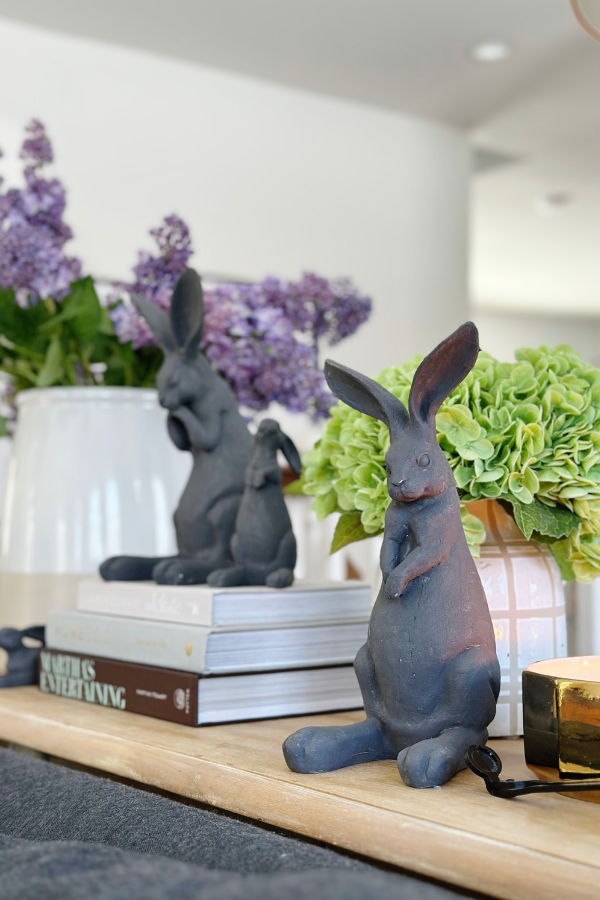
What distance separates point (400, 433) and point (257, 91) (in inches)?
130

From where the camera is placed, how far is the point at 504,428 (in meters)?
0.74

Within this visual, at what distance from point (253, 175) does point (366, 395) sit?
10.2 feet

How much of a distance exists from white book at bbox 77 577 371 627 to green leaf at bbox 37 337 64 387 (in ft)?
1.13

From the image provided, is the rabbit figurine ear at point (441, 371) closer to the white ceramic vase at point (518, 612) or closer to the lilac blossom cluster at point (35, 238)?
the white ceramic vase at point (518, 612)

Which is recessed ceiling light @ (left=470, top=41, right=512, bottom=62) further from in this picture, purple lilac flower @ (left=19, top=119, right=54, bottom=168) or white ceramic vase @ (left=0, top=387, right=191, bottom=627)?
white ceramic vase @ (left=0, top=387, right=191, bottom=627)

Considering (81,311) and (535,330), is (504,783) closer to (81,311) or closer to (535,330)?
(81,311)

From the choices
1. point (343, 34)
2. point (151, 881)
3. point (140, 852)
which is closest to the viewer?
point (151, 881)

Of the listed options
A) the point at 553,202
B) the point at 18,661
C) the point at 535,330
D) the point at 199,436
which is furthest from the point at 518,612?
the point at 535,330

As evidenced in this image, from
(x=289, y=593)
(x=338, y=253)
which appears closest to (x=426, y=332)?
(x=338, y=253)

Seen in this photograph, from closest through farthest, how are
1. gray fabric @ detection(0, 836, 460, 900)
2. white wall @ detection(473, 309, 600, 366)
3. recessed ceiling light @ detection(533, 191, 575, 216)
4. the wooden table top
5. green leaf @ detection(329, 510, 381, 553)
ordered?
gray fabric @ detection(0, 836, 460, 900), the wooden table top, green leaf @ detection(329, 510, 381, 553), recessed ceiling light @ detection(533, 191, 575, 216), white wall @ detection(473, 309, 600, 366)

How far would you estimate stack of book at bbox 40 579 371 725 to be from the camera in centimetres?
80

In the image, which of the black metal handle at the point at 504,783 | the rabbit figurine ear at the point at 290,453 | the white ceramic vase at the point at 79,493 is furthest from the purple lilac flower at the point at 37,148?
the black metal handle at the point at 504,783

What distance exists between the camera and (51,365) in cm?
120

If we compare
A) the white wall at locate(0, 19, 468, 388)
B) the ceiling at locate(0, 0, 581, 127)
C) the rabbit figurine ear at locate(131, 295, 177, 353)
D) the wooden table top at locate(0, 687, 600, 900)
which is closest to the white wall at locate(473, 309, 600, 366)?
the white wall at locate(0, 19, 468, 388)
